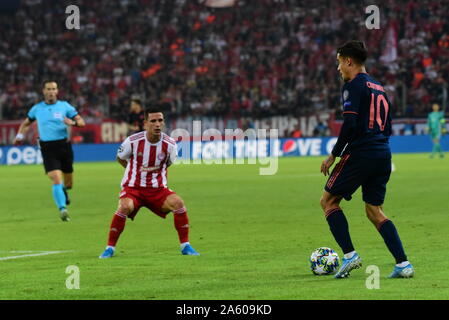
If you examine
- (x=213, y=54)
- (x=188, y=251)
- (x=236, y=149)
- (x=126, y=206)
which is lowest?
(x=236, y=149)

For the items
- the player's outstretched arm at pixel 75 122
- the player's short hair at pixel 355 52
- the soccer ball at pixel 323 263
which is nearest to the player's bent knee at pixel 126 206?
the soccer ball at pixel 323 263

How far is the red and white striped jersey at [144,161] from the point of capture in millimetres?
11875

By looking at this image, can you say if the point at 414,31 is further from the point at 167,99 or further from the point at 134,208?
the point at 134,208

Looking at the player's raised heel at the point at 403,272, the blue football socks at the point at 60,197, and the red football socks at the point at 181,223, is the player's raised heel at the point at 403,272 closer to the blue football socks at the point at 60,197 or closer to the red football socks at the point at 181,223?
the red football socks at the point at 181,223

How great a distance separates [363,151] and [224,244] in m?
3.90

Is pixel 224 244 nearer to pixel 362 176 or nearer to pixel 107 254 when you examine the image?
pixel 107 254

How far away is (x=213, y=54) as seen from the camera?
51250 millimetres

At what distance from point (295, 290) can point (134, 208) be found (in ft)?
12.4

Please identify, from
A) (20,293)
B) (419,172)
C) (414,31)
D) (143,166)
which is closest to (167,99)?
(414,31)

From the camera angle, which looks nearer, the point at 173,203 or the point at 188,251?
the point at 188,251

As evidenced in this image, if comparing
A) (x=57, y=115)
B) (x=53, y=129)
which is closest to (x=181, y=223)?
(x=57, y=115)

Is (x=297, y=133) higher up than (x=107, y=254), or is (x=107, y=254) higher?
(x=107, y=254)

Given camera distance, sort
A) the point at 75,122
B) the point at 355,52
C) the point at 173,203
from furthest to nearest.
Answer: the point at 75,122 < the point at 173,203 < the point at 355,52

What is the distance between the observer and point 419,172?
94.4 ft
